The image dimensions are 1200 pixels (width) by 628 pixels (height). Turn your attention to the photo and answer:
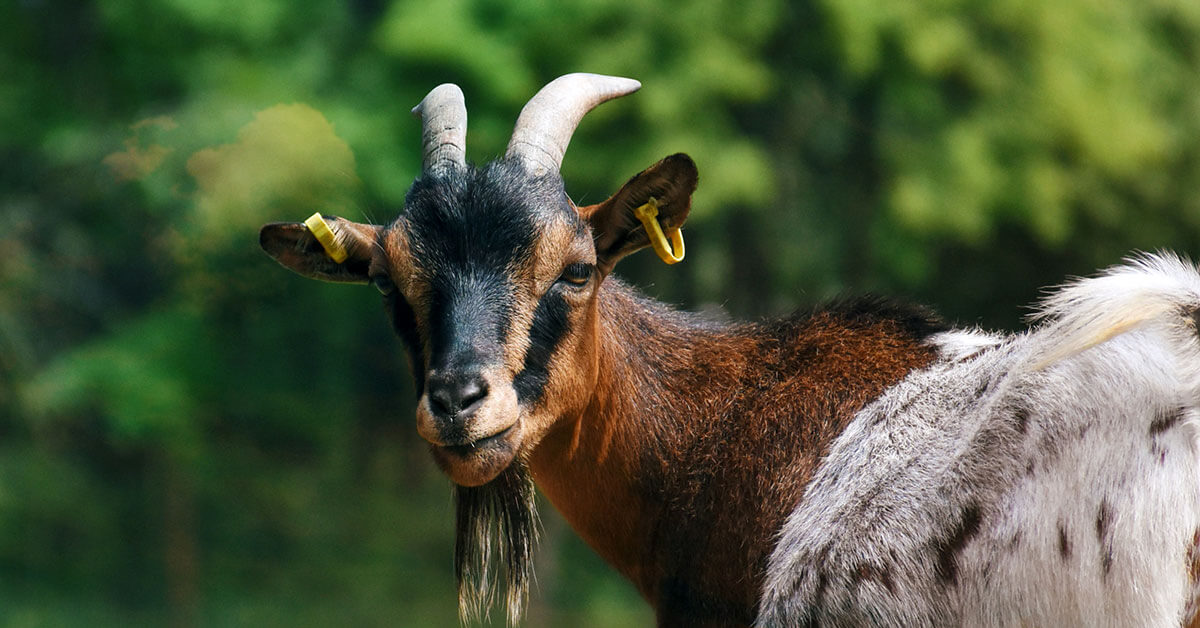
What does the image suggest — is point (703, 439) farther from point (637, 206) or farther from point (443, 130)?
point (443, 130)

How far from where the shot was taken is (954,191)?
42.3 feet

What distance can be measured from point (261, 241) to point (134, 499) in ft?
45.6

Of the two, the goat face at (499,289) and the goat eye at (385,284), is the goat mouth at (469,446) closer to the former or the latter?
the goat face at (499,289)

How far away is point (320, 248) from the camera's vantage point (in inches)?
193

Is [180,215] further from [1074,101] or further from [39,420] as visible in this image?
[1074,101]

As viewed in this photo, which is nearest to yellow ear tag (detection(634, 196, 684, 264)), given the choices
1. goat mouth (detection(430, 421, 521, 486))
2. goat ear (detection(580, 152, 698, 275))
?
goat ear (detection(580, 152, 698, 275))

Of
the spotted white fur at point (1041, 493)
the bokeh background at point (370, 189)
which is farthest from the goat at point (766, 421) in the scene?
the bokeh background at point (370, 189)

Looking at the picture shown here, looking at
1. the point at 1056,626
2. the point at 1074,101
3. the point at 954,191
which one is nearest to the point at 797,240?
the point at 954,191

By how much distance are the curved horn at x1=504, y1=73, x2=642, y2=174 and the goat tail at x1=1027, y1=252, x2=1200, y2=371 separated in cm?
193

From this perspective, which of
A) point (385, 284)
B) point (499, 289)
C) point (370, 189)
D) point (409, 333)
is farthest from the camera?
point (370, 189)

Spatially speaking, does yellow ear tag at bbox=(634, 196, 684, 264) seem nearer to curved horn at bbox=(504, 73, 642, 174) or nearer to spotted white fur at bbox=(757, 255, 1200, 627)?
curved horn at bbox=(504, 73, 642, 174)

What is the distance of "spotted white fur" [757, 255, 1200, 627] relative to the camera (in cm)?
333

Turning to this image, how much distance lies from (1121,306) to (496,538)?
96.4 inches

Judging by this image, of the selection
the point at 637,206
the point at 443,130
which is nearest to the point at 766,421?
the point at 637,206
